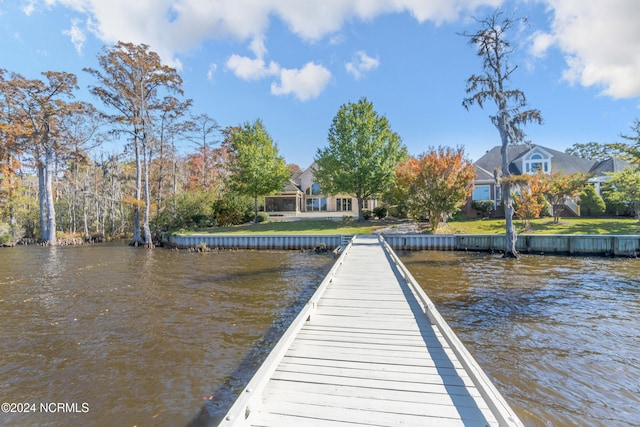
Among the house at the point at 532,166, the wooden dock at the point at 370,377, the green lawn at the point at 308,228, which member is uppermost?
the house at the point at 532,166

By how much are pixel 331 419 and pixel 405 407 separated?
28.8 inches

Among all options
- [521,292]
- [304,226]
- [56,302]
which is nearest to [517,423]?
[521,292]

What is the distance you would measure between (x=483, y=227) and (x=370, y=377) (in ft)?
74.0

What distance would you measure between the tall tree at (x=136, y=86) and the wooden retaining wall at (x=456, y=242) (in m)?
6.54

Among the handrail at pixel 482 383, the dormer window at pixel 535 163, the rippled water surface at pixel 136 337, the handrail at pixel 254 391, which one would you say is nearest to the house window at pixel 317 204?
the dormer window at pixel 535 163

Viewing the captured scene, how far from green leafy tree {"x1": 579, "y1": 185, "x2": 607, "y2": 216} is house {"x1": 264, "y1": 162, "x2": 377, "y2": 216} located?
2083cm

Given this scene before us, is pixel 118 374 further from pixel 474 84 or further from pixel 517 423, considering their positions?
pixel 474 84

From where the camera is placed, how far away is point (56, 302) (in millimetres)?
9344

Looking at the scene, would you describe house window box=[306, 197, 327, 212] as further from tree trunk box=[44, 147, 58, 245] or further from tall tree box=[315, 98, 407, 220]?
tree trunk box=[44, 147, 58, 245]

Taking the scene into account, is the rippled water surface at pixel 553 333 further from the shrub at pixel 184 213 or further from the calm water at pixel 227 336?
the shrub at pixel 184 213

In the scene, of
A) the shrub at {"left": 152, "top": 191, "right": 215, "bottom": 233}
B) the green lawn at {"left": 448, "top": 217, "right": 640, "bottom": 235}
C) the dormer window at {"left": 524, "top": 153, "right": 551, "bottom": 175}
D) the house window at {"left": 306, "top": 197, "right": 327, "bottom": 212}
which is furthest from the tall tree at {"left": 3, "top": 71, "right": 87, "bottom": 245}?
the dormer window at {"left": 524, "top": 153, "right": 551, "bottom": 175}

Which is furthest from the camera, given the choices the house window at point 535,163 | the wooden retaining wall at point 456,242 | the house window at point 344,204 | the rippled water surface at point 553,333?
the house window at point 344,204

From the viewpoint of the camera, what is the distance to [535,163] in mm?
29859

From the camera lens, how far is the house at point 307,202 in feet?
136
